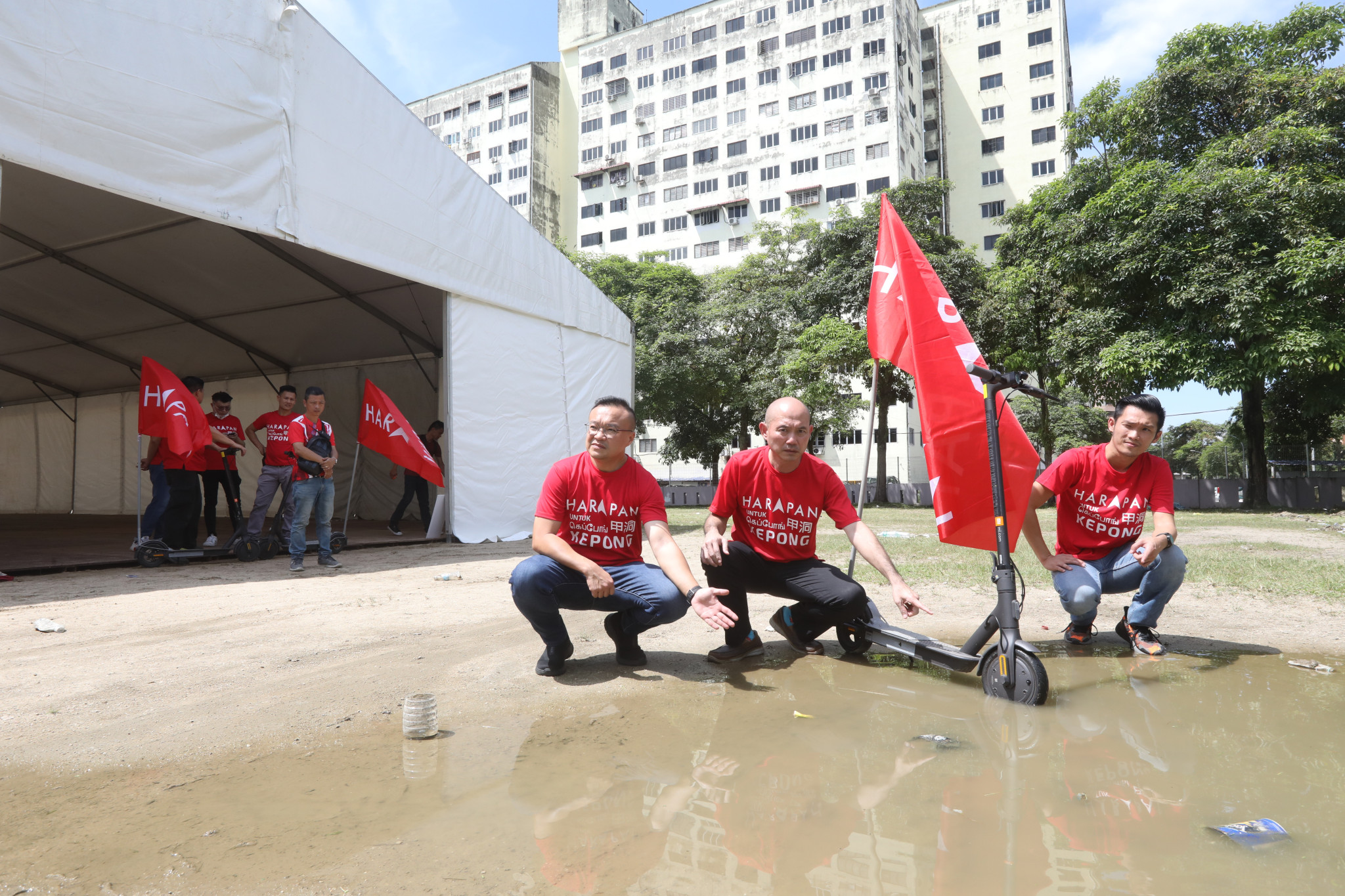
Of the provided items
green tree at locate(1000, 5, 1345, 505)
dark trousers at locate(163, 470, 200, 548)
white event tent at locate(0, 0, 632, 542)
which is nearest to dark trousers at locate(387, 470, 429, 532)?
white event tent at locate(0, 0, 632, 542)

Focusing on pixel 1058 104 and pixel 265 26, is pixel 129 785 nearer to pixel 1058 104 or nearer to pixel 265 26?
pixel 265 26

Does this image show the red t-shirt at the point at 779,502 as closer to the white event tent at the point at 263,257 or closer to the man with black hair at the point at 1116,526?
the man with black hair at the point at 1116,526

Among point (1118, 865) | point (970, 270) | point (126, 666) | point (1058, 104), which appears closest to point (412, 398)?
point (126, 666)

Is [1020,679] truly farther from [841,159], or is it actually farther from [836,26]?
[836,26]

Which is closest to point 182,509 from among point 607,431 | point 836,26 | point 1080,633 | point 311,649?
point 311,649

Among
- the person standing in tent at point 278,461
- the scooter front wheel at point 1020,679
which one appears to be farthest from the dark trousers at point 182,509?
the scooter front wheel at point 1020,679

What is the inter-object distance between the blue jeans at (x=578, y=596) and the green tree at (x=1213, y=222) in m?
16.1

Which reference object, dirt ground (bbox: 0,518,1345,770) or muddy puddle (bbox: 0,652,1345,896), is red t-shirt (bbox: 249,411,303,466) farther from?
muddy puddle (bbox: 0,652,1345,896)

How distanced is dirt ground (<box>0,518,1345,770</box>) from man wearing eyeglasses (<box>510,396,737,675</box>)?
0.89 ft

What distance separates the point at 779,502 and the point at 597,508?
0.87 meters

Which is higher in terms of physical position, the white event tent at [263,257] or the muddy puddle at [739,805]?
the white event tent at [263,257]

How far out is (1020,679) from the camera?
2846 mm

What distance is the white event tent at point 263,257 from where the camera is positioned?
580cm

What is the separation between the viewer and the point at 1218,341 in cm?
1570
